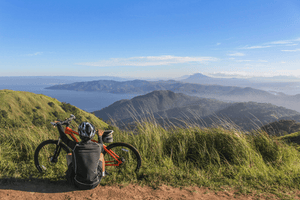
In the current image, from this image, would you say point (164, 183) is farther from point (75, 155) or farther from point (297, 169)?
point (297, 169)

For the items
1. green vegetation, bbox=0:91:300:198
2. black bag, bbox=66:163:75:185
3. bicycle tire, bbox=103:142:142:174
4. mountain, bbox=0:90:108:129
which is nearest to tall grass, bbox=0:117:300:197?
green vegetation, bbox=0:91:300:198

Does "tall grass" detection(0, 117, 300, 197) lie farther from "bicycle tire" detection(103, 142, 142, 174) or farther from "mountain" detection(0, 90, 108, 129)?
"mountain" detection(0, 90, 108, 129)

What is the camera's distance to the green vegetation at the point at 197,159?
151 inches

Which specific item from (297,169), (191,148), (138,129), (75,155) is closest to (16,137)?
(75,155)

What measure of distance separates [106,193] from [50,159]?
6.19ft

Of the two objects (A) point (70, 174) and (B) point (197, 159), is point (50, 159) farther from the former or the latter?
(B) point (197, 159)

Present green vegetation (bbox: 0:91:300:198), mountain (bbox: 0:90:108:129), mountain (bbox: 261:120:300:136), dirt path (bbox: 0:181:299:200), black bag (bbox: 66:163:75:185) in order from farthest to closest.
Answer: mountain (bbox: 0:90:108:129) < mountain (bbox: 261:120:300:136) < green vegetation (bbox: 0:91:300:198) < black bag (bbox: 66:163:75:185) < dirt path (bbox: 0:181:299:200)

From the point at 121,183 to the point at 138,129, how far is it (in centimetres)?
232

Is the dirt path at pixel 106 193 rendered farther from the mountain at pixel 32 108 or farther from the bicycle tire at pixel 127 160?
the mountain at pixel 32 108

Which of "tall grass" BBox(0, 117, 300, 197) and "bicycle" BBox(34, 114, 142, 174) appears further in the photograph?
"bicycle" BBox(34, 114, 142, 174)

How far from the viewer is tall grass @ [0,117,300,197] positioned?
12.7ft

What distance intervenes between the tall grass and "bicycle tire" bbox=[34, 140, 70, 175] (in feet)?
0.68

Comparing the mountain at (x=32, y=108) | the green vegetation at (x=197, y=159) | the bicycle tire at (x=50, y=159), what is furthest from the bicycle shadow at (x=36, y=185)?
the mountain at (x=32, y=108)

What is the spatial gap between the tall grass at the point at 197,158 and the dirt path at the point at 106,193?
22cm
